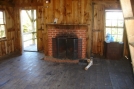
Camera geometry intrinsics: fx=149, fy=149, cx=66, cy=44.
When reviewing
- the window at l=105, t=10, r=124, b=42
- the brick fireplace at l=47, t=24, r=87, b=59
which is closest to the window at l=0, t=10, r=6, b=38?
the brick fireplace at l=47, t=24, r=87, b=59

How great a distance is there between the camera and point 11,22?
6.93 m

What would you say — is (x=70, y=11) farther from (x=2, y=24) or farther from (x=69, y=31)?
(x=2, y=24)

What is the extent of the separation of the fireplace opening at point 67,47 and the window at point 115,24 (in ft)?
5.23

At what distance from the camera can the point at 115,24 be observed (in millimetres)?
6320

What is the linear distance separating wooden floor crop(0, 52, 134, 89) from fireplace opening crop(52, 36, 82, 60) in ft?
1.58

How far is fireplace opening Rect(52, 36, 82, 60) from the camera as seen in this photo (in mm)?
5617

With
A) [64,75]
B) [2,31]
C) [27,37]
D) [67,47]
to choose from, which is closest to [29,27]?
[27,37]

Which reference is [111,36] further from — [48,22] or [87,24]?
[48,22]

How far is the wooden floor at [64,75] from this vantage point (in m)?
3.69

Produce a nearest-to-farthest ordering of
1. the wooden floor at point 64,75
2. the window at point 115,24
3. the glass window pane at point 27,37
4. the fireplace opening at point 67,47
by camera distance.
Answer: the wooden floor at point 64,75 → the fireplace opening at point 67,47 → the window at point 115,24 → the glass window pane at point 27,37

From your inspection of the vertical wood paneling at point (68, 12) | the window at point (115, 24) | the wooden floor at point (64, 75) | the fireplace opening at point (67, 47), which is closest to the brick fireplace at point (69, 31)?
the fireplace opening at point (67, 47)

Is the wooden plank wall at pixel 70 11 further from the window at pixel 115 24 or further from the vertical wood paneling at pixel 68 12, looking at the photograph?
the window at pixel 115 24

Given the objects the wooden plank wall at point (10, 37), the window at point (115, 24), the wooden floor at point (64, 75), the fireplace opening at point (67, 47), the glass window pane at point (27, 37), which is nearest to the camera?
the wooden floor at point (64, 75)

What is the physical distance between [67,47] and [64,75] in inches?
60.6
